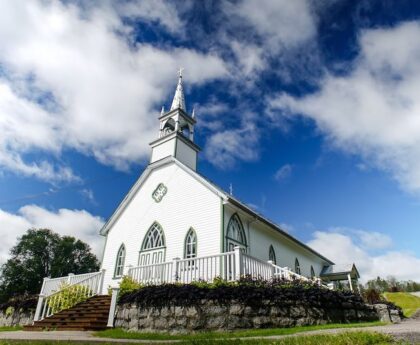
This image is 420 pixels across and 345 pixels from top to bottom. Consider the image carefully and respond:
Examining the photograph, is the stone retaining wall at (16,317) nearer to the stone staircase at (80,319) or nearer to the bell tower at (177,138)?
the stone staircase at (80,319)

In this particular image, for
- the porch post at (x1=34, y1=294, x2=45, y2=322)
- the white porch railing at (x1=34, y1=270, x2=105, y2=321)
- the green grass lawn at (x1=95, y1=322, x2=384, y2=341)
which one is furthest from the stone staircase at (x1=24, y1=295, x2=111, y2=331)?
the green grass lawn at (x1=95, y1=322, x2=384, y2=341)

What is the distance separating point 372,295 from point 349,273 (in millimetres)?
3462

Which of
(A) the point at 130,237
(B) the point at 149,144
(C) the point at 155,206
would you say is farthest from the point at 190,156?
(A) the point at 130,237

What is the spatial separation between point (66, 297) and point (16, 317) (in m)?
3.75

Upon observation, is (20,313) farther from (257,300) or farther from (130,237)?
(257,300)

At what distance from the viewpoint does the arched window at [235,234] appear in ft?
49.5

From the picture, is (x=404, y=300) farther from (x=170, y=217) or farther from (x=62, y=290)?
(x=62, y=290)

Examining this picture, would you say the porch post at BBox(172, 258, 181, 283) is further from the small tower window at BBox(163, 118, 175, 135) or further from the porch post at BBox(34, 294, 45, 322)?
the small tower window at BBox(163, 118, 175, 135)

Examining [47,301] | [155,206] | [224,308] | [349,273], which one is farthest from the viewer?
[349,273]

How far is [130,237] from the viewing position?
722 inches

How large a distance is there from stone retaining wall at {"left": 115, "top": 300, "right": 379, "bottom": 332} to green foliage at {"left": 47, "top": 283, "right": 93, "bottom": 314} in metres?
4.64

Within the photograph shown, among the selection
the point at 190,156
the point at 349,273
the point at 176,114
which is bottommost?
the point at 349,273

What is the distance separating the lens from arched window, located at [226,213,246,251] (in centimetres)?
1508

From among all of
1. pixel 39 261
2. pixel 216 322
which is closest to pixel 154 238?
pixel 216 322
